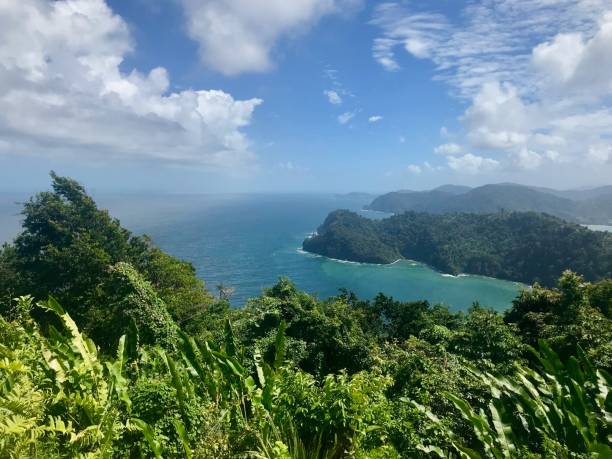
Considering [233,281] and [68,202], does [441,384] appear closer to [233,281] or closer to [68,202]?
[68,202]

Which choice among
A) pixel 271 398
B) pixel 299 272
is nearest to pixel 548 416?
pixel 271 398

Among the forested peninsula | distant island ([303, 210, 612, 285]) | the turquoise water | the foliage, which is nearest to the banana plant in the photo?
the forested peninsula

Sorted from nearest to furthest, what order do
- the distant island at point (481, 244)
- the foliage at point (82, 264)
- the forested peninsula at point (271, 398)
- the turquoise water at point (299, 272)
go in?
the forested peninsula at point (271, 398) < the foliage at point (82, 264) < the turquoise water at point (299, 272) < the distant island at point (481, 244)

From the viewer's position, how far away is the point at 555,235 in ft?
264

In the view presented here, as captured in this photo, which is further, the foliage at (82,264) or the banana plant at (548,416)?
the foliage at (82,264)

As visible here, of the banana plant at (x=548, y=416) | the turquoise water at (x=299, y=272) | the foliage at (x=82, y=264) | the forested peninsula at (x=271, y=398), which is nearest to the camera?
the forested peninsula at (x=271, y=398)

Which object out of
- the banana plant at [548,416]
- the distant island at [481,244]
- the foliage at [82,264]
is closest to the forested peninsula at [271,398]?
the banana plant at [548,416]

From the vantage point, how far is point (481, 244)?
96438 mm

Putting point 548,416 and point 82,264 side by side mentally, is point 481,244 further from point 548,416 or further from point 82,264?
point 548,416

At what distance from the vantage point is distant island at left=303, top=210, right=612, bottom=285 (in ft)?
235

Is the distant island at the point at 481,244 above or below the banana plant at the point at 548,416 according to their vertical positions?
below

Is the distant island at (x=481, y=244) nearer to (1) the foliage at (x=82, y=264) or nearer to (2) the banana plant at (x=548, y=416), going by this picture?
(1) the foliage at (x=82, y=264)

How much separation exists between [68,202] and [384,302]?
2695 centimetres

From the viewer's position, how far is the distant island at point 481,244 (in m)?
71.5
